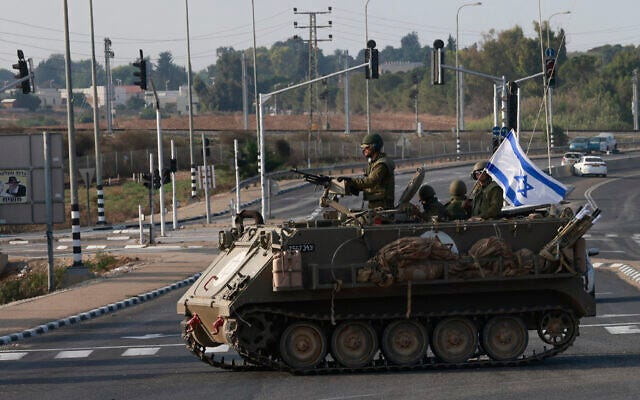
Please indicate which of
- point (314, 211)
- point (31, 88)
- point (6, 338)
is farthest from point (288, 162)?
point (6, 338)

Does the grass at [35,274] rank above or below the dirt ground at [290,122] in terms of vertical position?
below

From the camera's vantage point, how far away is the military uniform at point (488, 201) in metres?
18.4

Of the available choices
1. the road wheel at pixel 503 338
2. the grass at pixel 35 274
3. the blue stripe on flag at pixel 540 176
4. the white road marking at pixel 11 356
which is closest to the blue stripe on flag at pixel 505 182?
the blue stripe on flag at pixel 540 176

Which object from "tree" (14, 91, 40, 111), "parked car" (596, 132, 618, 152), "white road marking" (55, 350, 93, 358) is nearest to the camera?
"white road marking" (55, 350, 93, 358)

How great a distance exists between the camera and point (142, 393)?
15438mm

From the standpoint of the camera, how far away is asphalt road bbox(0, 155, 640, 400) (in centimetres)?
1512

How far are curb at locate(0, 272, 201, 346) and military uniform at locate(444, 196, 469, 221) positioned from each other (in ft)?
27.4

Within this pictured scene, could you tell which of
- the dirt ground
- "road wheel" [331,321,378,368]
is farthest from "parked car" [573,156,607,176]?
"road wheel" [331,321,378,368]

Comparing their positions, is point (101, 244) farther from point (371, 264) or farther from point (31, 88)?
point (371, 264)

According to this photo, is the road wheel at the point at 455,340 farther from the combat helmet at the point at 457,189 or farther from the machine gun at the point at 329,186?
the combat helmet at the point at 457,189

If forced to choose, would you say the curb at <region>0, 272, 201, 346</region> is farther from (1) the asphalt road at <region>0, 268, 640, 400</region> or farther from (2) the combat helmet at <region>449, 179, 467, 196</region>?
(2) the combat helmet at <region>449, 179, 467, 196</region>

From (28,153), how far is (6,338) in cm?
1117

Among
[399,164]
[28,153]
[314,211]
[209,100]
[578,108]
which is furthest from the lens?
[209,100]

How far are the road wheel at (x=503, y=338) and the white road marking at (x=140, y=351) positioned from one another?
17.9 ft
